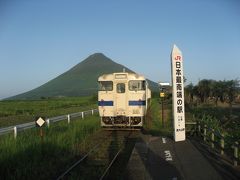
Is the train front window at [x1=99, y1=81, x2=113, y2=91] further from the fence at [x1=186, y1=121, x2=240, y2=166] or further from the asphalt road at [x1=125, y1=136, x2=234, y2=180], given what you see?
the asphalt road at [x1=125, y1=136, x2=234, y2=180]

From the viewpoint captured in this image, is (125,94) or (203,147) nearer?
(203,147)

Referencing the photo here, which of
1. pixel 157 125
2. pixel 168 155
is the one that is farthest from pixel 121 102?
pixel 168 155

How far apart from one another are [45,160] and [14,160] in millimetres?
1003

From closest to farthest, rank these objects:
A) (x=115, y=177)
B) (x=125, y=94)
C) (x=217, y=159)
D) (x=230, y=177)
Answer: (x=230, y=177)
(x=115, y=177)
(x=217, y=159)
(x=125, y=94)

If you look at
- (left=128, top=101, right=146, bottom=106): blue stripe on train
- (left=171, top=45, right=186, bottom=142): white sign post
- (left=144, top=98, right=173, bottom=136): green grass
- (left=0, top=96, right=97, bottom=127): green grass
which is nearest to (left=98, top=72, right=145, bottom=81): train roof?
(left=128, top=101, right=146, bottom=106): blue stripe on train

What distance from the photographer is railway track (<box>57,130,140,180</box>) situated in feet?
32.9

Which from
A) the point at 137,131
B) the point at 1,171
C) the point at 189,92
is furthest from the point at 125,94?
the point at 189,92

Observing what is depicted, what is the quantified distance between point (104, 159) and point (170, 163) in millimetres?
3053

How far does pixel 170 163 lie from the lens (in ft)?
33.6

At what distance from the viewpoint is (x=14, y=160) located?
10875mm

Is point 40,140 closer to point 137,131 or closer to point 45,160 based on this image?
point 45,160

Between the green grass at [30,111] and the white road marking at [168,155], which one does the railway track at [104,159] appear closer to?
the white road marking at [168,155]

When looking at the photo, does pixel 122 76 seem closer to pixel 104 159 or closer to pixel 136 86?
pixel 136 86

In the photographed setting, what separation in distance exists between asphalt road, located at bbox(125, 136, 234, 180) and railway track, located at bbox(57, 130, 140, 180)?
0.70 m
